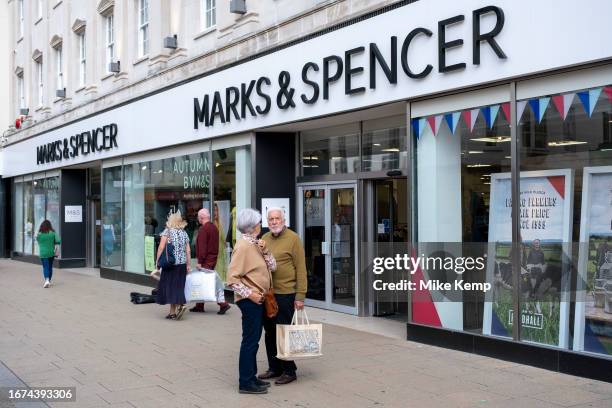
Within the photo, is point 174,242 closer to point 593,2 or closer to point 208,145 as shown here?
point 208,145

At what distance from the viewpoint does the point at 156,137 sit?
15.0 metres

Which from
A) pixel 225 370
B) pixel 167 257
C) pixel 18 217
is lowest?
pixel 225 370

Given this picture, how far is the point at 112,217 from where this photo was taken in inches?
716

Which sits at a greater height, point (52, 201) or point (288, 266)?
point (52, 201)

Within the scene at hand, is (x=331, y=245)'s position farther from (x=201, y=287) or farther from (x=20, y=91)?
(x=20, y=91)

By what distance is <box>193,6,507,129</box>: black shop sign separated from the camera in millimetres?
7488

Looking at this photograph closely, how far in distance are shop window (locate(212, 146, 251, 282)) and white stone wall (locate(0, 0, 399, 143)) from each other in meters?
1.83

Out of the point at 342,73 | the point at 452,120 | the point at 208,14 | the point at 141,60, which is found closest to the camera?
the point at 452,120

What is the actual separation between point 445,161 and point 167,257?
4.61 meters

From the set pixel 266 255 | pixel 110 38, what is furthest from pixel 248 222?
pixel 110 38

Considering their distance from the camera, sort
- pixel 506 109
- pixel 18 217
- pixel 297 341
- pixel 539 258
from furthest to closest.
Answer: pixel 18 217, pixel 506 109, pixel 539 258, pixel 297 341

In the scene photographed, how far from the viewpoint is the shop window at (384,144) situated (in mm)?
9977

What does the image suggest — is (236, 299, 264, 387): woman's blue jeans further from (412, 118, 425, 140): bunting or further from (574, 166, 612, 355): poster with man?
(412, 118, 425, 140): bunting

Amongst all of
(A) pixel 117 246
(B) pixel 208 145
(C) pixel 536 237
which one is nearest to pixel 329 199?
(B) pixel 208 145
